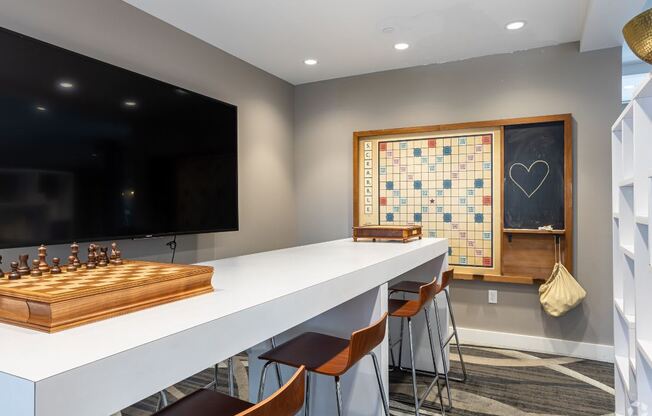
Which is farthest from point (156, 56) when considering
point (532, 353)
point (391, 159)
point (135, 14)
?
point (532, 353)

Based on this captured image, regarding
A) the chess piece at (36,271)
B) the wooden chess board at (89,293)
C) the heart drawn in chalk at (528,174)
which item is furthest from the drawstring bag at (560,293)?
the chess piece at (36,271)

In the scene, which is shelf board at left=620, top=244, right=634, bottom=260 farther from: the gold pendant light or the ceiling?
the ceiling

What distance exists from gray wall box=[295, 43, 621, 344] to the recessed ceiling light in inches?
18.6

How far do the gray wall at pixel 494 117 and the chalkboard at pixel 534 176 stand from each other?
13cm

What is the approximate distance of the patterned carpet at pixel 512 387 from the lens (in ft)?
7.95

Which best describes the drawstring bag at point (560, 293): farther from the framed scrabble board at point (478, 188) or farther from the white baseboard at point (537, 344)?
the white baseboard at point (537, 344)

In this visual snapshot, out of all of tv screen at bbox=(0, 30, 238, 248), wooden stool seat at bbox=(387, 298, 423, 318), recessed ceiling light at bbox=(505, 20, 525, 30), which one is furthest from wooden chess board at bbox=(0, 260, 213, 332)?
recessed ceiling light at bbox=(505, 20, 525, 30)

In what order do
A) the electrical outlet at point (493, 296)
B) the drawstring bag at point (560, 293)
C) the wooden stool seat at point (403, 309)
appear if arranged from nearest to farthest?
the wooden stool seat at point (403, 309), the drawstring bag at point (560, 293), the electrical outlet at point (493, 296)

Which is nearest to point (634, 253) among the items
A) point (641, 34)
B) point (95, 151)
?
point (641, 34)

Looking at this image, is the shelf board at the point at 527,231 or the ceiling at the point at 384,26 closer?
the ceiling at the point at 384,26

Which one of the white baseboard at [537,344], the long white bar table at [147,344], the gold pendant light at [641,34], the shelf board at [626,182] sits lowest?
the white baseboard at [537,344]

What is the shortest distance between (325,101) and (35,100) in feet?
8.75

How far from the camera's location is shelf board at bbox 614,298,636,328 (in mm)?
1702

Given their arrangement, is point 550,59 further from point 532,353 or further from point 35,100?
point 35,100
